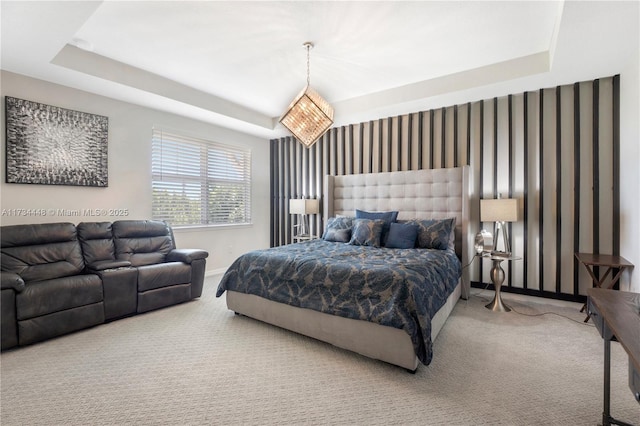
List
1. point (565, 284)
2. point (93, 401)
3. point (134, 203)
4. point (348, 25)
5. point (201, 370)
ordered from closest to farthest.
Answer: point (93, 401)
point (201, 370)
point (348, 25)
point (565, 284)
point (134, 203)

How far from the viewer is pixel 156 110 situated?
174 inches

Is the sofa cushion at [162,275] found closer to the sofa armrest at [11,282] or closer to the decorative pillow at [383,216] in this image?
the sofa armrest at [11,282]

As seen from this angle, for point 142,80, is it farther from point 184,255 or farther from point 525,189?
point 525,189

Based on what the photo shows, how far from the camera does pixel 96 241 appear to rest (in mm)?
3475

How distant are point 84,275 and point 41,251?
0.54 metres

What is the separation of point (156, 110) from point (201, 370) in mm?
3898

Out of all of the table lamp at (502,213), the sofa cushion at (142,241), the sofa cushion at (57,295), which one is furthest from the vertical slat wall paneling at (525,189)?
the sofa cushion at (57,295)

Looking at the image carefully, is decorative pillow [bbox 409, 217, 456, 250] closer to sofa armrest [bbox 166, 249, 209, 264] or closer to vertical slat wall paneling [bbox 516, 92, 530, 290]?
vertical slat wall paneling [bbox 516, 92, 530, 290]

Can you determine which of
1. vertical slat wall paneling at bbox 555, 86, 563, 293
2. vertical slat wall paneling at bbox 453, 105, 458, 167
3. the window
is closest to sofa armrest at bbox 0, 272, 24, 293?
the window

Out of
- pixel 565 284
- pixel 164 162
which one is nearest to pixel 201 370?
pixel 164 162

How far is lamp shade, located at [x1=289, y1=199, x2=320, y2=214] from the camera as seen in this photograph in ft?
17.4

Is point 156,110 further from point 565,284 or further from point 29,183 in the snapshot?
point 565,284

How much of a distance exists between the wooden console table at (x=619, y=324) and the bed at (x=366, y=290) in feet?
3.03

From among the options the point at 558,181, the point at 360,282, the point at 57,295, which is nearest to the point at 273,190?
the point at 57,295
